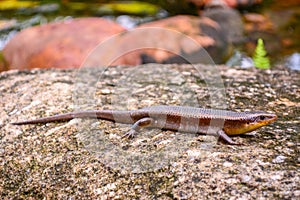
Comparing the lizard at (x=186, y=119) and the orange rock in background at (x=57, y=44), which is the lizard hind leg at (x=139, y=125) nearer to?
the lizard at (x=186, y=119)

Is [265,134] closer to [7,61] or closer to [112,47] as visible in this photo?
[112,47]

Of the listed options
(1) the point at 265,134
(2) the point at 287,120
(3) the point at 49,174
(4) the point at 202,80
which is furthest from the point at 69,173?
(4) the point at 202,80

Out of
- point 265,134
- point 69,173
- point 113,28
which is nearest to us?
point 69,173

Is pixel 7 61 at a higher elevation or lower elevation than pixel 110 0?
lower

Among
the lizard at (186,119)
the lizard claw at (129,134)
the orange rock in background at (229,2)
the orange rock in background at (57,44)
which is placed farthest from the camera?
the orange rock in background at (229,2)

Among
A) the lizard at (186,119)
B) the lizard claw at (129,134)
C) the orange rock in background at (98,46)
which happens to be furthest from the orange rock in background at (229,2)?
the lizard claw at (129,134)

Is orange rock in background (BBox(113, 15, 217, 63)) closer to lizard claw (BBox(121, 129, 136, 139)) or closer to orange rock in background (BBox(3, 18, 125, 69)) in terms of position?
orange rock in background (BBox(3, 18, 125, 69))

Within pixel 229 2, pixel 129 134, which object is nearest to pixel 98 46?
pixel 129 134

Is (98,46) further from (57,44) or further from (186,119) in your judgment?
(186,119)
